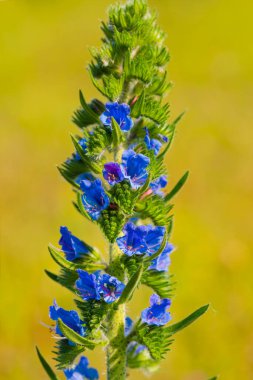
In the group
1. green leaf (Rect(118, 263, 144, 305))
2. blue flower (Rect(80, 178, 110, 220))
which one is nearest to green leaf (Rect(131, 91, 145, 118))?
blue flower (Rect(80, 178, 110, 220))

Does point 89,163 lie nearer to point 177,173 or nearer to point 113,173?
point 113,173

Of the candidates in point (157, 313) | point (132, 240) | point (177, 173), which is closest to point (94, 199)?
point (132, 240)

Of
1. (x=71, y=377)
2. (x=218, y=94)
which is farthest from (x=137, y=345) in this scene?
(x=218, y=94)

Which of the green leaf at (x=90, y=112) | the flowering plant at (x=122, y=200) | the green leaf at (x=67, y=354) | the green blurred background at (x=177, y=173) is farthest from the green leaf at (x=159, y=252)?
the green leaf at (x=90, y=112)

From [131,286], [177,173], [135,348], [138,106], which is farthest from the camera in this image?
[177,173]

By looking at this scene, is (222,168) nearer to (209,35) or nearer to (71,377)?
(71,377)
